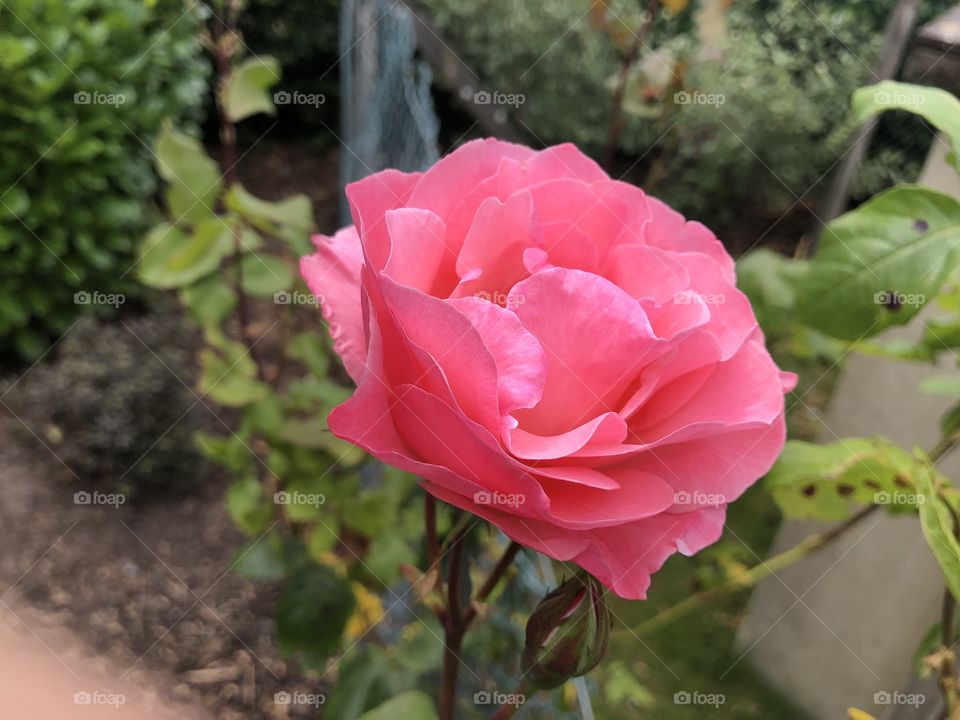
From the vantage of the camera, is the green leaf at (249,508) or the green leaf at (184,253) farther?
the green leaf at (249,508)

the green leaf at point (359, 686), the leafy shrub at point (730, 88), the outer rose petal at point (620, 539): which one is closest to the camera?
the outer rose petal at point (620, 539)

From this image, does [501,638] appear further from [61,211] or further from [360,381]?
[61,211]

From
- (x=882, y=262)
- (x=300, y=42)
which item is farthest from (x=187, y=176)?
(x=300, y=42)

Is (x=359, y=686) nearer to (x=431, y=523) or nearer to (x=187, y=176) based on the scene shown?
(x=431, y=523)

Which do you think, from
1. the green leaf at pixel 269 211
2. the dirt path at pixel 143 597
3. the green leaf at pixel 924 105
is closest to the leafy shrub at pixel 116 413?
the dirt path at pixel 143 597

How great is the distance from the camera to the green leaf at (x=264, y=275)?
1.06m

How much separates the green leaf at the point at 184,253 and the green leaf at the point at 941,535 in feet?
2.78

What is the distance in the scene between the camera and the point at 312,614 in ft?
3.03

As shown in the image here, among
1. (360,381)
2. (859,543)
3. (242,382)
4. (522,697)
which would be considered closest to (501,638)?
(522,697)

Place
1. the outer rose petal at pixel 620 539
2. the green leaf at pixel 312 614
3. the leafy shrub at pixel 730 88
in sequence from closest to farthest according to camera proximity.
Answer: the outer rose petal at pixel 620 539
the green leaf at pixel 312 614
the leafy shrub at pixel 730 88

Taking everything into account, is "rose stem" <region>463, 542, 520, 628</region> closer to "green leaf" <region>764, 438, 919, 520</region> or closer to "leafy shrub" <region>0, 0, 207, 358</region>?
"green leaf" <region>764, 438, 919, 520</region>

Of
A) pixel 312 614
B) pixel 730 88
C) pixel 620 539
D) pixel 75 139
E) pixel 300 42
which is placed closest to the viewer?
pixel 620 539

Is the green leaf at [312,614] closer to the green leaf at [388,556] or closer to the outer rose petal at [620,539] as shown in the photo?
the green leaf at [388,556]

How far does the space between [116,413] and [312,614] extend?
1054 millimetres
